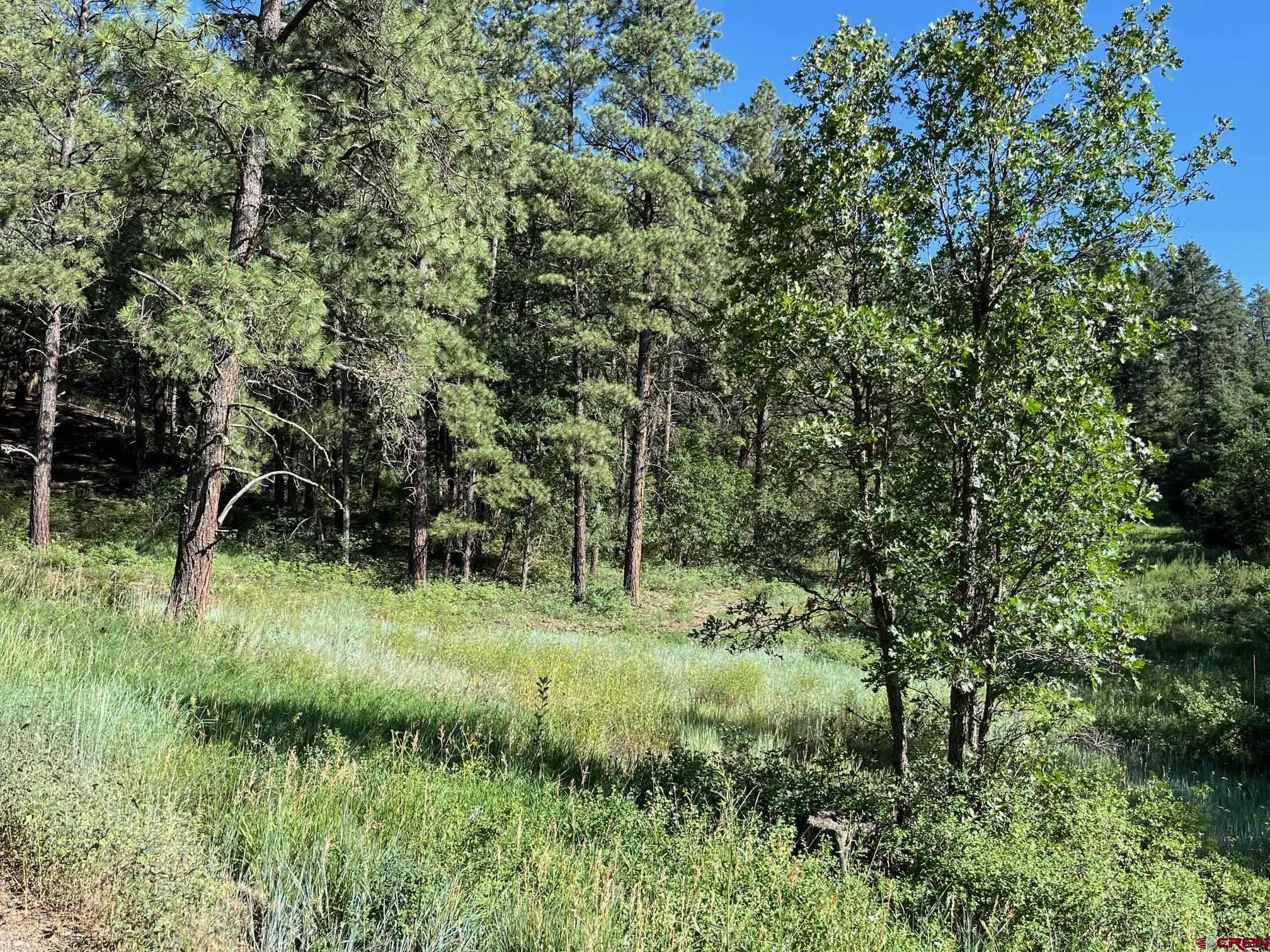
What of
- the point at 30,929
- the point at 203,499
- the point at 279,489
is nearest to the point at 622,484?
the point at 279,489

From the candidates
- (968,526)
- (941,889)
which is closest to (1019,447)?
(968,526)

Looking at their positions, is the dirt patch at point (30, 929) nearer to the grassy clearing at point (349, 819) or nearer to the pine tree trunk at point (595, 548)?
the grassy clearing at point (349, 819)

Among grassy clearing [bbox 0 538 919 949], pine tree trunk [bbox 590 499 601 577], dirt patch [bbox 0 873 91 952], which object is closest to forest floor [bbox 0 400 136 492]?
pine tree trunk [bbox 590 499 601 577]

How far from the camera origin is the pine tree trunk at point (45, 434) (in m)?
15.3

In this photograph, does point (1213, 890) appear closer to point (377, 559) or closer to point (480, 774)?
point (480, 774)

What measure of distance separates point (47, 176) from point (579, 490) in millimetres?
12928

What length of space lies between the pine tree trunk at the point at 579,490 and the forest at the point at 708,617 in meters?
5.02

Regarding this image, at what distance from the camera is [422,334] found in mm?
10977

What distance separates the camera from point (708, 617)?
334 inches

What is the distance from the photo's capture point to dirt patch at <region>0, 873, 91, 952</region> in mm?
2939

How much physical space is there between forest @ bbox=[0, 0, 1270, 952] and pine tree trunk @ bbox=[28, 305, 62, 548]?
17 cm

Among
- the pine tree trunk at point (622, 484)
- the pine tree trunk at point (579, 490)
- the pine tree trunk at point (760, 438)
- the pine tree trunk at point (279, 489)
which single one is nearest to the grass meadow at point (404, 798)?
the pine tree trunk at point (579, 490)

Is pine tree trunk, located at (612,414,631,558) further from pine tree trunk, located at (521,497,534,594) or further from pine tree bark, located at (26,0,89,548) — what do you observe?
pine tree bark, located at (26,0,89,548)

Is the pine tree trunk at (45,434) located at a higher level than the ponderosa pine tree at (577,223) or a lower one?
lower
